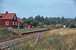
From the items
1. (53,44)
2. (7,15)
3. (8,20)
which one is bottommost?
(8,20)

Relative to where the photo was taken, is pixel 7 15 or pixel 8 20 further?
pixel 7 15

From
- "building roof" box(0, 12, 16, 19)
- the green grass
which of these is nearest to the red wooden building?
"building roof" box(0, 12, 16, 19)

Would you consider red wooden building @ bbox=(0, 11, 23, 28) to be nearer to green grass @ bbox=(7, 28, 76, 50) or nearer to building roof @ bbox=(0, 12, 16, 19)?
building roof @ bbox=(0, 12, 16, 19)

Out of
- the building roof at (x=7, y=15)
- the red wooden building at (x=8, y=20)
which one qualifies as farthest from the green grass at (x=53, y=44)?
the building roof at (x=7, y=15)

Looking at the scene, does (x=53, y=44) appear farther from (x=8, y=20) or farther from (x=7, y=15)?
(x=7, y=15)

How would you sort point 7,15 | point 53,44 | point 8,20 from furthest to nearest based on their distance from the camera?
point 7,15 < point 8,20 < point 53,44

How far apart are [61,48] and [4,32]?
30.3 m

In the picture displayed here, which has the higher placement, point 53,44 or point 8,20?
point 53,44

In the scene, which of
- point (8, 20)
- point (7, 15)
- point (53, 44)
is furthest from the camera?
point (7, 15)

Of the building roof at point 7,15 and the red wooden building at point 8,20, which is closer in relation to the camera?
the red wooden building at point 8,20

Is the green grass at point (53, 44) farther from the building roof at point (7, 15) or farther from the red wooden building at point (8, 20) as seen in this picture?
the building roof at point (7, 15)

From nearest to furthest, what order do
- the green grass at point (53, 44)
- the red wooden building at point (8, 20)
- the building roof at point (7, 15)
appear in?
the green grass at point (53, 44)
the red wooden building at point (8, 20)
the building roof at point (7, 15)

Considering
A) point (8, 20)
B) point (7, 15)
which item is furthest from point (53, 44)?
point (7, 15)

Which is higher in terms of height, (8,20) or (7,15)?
(7,15)
